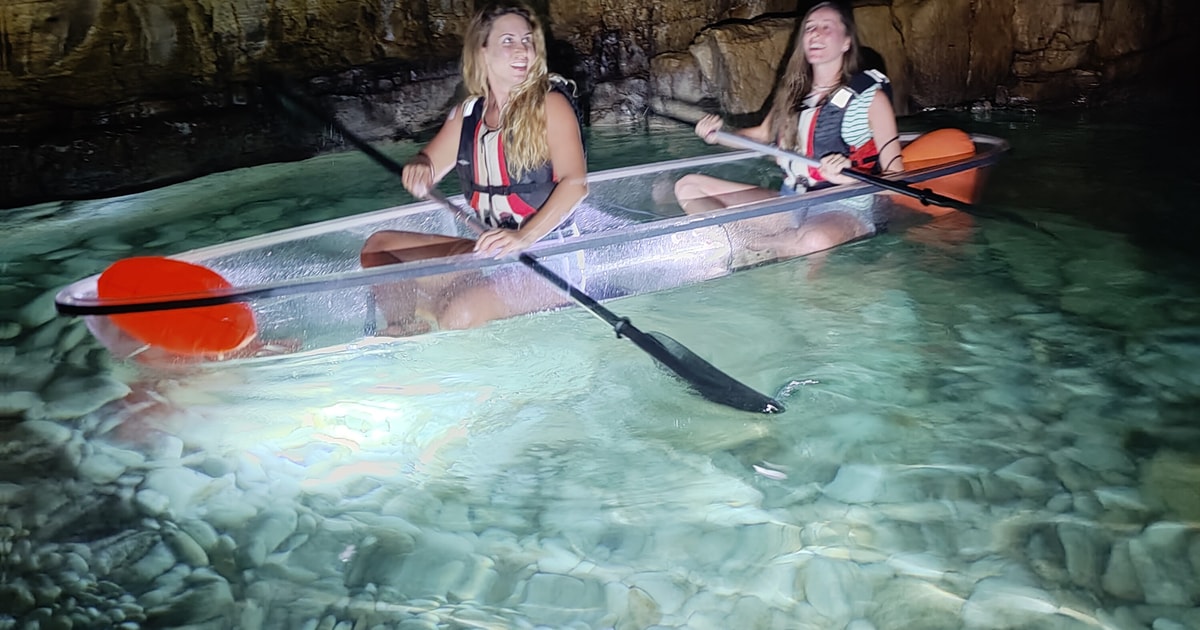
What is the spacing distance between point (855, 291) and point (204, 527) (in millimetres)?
2732

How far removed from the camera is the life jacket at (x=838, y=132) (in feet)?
13.1

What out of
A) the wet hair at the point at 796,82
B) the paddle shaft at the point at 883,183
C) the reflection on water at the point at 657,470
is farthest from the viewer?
the wet hair at the point at 796,82

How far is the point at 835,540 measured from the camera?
2.38 metres

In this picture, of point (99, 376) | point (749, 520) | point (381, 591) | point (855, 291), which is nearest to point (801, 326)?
point (855, 291)

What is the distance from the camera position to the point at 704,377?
120 inches

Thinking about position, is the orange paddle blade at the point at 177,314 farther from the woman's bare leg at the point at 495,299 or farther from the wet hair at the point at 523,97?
the wet hair at the point at 523,97

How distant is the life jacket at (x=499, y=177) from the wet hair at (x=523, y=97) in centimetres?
5

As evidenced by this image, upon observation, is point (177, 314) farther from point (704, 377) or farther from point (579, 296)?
point (704, 377)

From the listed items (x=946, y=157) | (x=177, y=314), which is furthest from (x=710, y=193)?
→ (x=177, y=314)

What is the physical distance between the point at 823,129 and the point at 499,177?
1.61 meters

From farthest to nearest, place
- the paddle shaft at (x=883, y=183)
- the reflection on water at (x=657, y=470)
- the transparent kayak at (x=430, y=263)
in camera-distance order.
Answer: the paddle shaft at (x=883, y=183)
the transparent kayak at (x=430, y=263)
the reflection on water at (x=657, y=470)

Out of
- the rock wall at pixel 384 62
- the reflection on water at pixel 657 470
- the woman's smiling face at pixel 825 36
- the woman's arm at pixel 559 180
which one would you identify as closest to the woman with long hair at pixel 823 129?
the woman's smiling face at pixel 825 36

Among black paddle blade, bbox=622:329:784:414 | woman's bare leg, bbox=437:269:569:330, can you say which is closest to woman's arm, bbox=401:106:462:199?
woman's bare leg, bbox=437:269:569:330

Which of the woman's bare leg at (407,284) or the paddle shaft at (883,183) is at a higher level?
the paddle shaft at (883,183)
